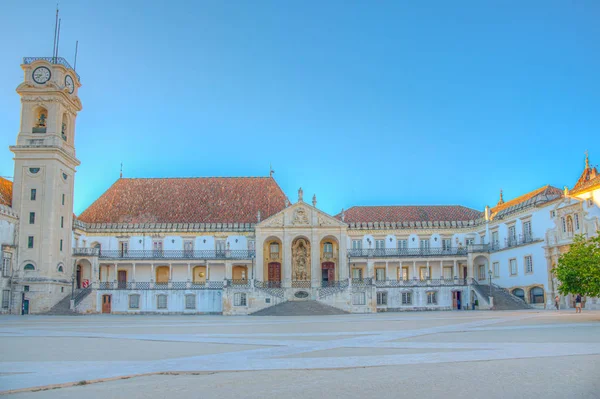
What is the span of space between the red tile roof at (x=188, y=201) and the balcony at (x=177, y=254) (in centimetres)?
313

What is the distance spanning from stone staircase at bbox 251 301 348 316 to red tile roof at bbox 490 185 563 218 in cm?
1685

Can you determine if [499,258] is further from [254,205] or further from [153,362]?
[153,362]

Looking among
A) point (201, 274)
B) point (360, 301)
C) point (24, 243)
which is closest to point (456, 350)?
point (360, 301)

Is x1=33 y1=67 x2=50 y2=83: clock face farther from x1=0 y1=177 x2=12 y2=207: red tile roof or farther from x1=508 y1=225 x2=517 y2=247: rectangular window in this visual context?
x1=508 y1=225 x2=517 y2=247: rectangular window

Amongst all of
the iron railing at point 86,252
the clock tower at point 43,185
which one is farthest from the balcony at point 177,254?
the clock tower at point 43,185

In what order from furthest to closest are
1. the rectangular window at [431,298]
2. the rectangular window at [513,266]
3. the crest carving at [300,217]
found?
the crest carving at [300,217]
the rectangular window at [431,298]
the rectangular window at [513,266]

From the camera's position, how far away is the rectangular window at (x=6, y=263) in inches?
1747

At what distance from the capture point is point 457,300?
51031 mm

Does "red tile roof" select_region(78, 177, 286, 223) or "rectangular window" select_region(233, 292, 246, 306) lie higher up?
"red tile roof" select_region(78, 177, 286, 223)

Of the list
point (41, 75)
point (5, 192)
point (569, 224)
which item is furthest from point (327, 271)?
point (41, 75)

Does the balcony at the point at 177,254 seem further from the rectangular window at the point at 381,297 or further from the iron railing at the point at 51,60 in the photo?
the iron railing at the point at 51,60

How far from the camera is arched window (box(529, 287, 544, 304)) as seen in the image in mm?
44631

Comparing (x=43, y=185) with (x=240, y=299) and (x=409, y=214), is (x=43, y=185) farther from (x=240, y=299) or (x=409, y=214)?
(x=409, y=214)

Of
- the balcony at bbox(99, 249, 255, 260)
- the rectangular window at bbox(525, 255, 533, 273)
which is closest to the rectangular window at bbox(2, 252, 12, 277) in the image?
the balcony at bbox(99, 249, 255, 260)
